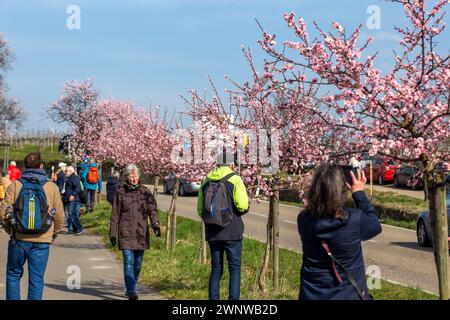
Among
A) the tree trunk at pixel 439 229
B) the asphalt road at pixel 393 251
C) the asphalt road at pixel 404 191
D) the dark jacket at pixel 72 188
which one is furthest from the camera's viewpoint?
the asphalt road at pixel 404 191

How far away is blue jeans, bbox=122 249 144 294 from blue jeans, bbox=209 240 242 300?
5.09 feet

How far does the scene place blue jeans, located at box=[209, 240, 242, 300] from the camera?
8637 millimetres

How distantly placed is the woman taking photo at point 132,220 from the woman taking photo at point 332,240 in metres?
5.13

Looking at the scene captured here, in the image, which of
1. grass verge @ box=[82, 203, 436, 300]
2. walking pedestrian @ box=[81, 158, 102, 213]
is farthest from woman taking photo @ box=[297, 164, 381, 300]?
walking pedestrian @ box=[81, 158, 102, 213]

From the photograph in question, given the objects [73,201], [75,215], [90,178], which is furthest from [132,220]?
[90,178]

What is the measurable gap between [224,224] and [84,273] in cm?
423

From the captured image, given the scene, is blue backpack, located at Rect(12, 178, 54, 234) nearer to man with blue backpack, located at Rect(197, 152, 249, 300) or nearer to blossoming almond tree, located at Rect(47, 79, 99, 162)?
man with blue backpack, located at Rect(197, 152, 249, 300)

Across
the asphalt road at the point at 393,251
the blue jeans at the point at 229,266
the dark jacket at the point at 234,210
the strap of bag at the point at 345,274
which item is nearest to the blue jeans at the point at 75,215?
the asphalt road at the point at 393,251

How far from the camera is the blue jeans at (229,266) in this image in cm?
864

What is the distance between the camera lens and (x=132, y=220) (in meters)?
10.1

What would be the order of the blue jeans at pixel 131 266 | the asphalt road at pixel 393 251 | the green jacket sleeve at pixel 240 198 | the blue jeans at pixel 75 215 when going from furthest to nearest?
the blue jeans at pixel 75 215 → the asphalt road at pixel 393 251 → the blue jeans at pixel 131 266 → the green jacket sleeve at pixel 240 198

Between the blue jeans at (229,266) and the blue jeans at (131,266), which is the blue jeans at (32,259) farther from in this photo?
the blue jeans at (131,266)
